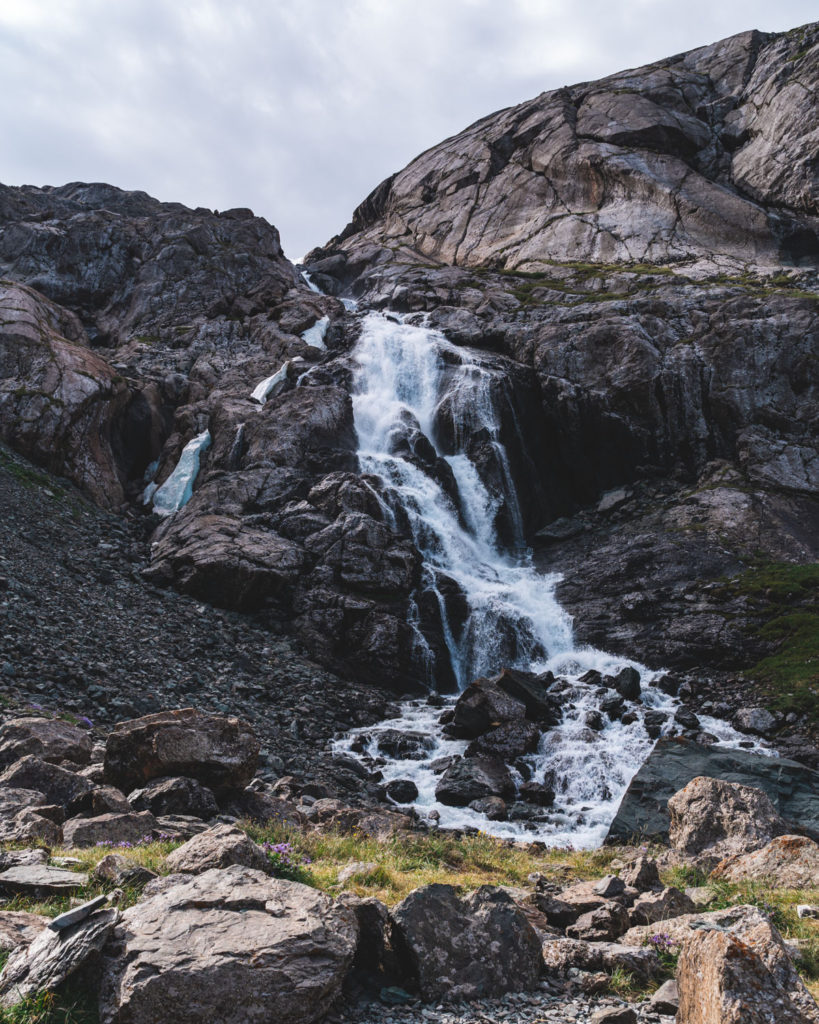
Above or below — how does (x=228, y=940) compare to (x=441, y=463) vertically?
below

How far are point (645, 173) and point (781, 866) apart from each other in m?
82.2

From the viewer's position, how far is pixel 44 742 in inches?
531

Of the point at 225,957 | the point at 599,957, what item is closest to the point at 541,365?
the point at 599,957

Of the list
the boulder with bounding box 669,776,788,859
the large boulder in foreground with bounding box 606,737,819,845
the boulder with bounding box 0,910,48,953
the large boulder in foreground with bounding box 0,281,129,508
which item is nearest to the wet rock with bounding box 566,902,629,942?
the boulder with bounding box 669,776,788,859

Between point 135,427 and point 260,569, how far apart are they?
21870 millimetres

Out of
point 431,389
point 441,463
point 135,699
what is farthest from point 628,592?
point 135,699

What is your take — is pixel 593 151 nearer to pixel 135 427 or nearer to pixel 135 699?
pixel 135 427

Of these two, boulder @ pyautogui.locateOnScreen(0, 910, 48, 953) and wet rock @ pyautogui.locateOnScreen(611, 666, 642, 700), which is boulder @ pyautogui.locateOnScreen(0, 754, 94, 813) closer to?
boulder @ pyautogui.locateOnScreen(0, 910, 48, 953)

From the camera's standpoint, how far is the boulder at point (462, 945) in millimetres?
6176

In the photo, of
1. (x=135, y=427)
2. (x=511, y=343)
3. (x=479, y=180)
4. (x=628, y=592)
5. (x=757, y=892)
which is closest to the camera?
(x=757, y=892)

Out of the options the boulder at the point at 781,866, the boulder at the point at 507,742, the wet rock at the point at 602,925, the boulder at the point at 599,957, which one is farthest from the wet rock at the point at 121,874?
the boulder at the point at 507,742

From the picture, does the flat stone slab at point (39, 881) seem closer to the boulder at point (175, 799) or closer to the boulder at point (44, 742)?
the boulder at point (175, 799)

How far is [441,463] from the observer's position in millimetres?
42094

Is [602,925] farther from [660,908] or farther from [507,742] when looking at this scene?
[507,742]
